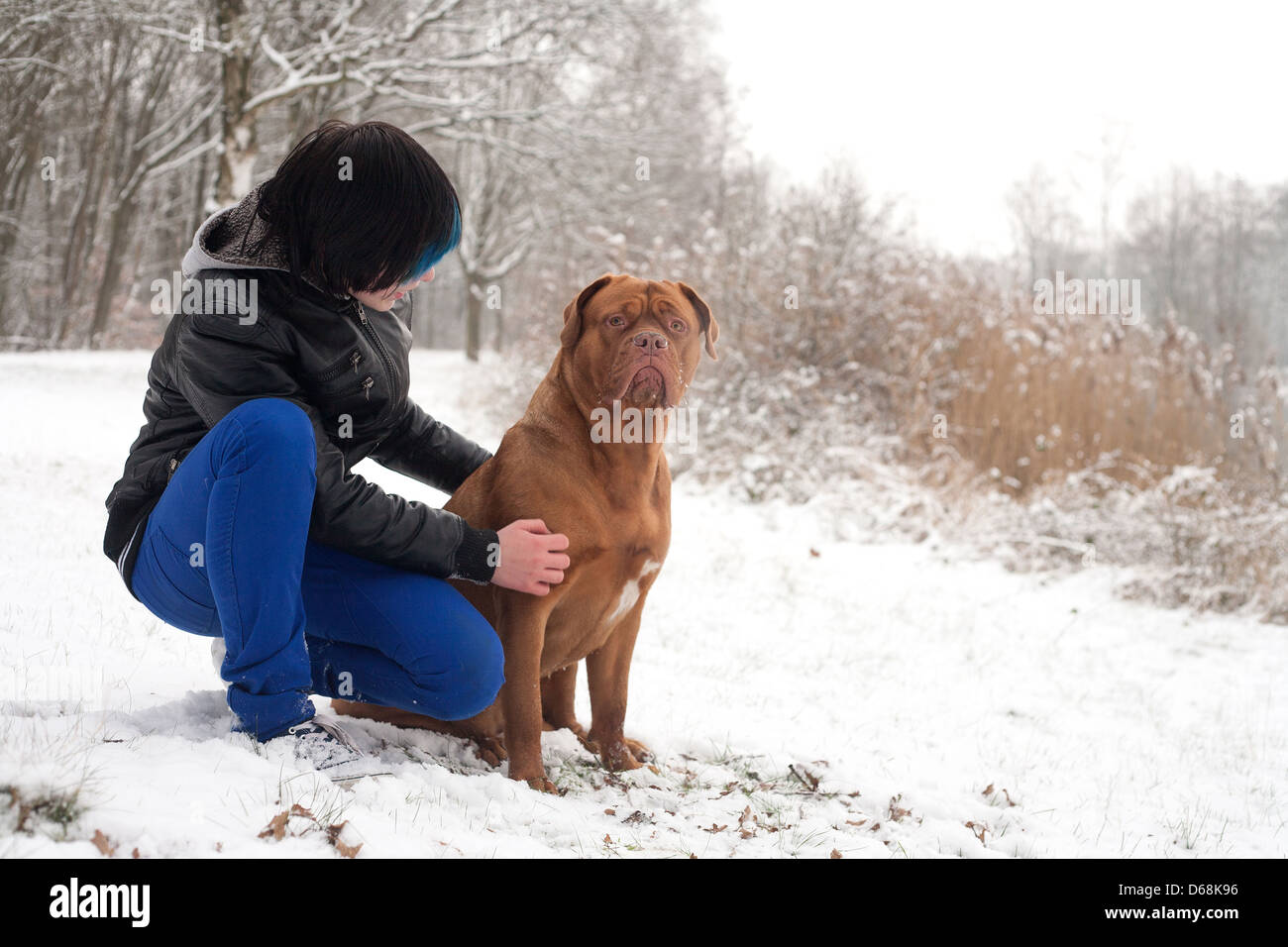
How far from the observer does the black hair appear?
2016 millimetres

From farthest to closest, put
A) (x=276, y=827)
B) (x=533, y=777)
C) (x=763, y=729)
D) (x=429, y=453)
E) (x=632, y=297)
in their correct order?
1. (x=763, y=729)
2. (x=429, y=453)
3. (x=632, y=297)
4. (x=533, y=777)
5. (x=276, y=827)

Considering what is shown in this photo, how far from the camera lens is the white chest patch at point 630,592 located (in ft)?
7.97

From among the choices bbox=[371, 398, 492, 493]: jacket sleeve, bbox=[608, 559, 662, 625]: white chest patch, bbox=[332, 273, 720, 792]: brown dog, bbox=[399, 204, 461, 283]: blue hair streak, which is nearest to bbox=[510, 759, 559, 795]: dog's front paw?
bbox=[332, 273, 720, 792]: brown dog

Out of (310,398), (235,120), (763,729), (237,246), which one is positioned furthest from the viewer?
(235,120)

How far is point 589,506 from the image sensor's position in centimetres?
235

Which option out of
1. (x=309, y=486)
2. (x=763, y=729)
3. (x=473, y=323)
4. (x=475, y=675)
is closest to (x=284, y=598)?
(x=309, y=486)

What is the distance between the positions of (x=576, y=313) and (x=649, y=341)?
0.90 ft

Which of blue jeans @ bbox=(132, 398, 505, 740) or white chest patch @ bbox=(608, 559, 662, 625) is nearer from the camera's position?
blue jeans @ bbox=(132, 398, 505, 740)

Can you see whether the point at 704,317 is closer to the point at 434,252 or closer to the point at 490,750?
the point at 434,252

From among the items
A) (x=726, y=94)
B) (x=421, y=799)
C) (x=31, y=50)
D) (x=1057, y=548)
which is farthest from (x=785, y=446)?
(x=726, y=94)

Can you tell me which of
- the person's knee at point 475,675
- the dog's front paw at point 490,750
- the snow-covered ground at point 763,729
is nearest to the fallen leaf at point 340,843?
the snow-covered ground at point 763,729

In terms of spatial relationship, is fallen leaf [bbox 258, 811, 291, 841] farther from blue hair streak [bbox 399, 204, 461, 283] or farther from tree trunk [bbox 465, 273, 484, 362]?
tree trunk [bbox 465, 273, 484, 362]

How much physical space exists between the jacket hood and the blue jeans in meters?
0.32
